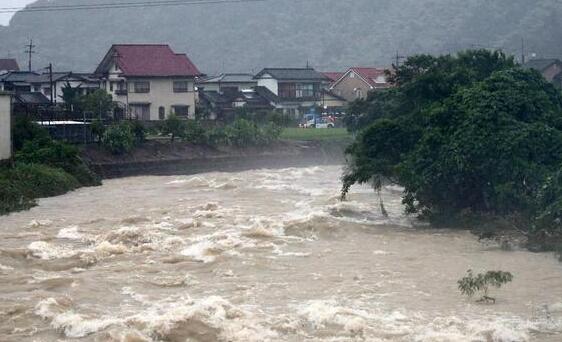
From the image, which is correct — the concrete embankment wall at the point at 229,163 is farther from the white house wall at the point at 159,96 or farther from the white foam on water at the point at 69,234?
the white foam on water at the point at 69,234

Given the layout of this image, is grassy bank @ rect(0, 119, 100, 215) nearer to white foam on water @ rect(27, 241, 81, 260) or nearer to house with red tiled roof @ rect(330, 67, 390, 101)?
white foam on water @ rect(27, 241, 81, 260)

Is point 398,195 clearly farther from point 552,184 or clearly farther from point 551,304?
point 551,304

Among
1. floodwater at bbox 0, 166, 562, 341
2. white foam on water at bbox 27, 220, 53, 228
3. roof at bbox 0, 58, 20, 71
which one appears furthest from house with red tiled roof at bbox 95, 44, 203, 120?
roof at bbox 0, 58, 20, 71

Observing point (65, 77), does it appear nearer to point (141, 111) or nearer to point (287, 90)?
point (141, 111)

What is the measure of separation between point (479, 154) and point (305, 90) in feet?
115

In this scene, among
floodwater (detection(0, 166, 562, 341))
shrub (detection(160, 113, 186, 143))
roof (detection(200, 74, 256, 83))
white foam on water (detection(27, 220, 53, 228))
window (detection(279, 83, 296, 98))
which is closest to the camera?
floodwater (detection(0, 166, 562, 341))

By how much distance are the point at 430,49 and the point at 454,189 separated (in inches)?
2610

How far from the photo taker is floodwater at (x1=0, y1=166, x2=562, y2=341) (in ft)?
37.6

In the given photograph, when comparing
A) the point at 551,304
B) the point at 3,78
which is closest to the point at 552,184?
the point at 551,304

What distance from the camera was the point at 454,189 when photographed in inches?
774

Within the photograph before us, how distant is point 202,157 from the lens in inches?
1400

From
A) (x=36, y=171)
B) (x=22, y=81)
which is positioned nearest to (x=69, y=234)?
(x=36, y=171)

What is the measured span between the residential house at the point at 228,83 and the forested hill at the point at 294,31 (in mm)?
30143

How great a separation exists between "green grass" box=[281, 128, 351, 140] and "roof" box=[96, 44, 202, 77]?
19.2 ft
